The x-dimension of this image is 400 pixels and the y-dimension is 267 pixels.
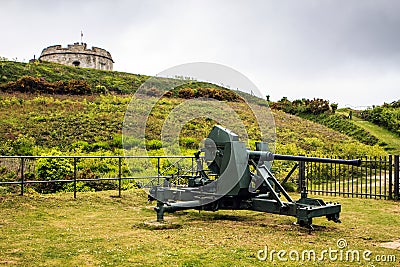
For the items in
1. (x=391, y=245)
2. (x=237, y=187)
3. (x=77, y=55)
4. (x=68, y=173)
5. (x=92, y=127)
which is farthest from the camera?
(x=77, y=55)

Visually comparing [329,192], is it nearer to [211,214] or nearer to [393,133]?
[211,214]

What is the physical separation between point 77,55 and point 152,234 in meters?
47.2

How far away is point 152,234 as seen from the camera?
7.36m

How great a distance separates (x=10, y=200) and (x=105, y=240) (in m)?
4.24

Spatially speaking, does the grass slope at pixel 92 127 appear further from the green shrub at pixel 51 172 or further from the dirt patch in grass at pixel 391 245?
the dirt patch in grass at pixel 391 245

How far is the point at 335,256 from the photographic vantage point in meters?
5.93

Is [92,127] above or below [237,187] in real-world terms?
above

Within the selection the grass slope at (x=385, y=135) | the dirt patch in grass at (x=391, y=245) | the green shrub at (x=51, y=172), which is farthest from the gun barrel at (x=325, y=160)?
the grass slope at (x=385, y=135)

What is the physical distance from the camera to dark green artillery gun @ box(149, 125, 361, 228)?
27.0 feet

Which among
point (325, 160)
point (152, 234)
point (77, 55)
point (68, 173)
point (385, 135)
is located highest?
point (77, 55)

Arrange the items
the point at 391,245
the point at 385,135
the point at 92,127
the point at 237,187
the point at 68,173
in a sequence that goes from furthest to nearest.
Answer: the point at 385,135 → the point at 92,127 → the point at 68,173 → the point at 237,187 → the point at 391,245

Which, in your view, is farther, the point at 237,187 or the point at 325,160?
the point at 237,187

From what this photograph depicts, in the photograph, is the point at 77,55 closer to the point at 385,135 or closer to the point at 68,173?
the point at 385,135

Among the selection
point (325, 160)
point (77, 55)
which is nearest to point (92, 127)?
point (325, 160)
